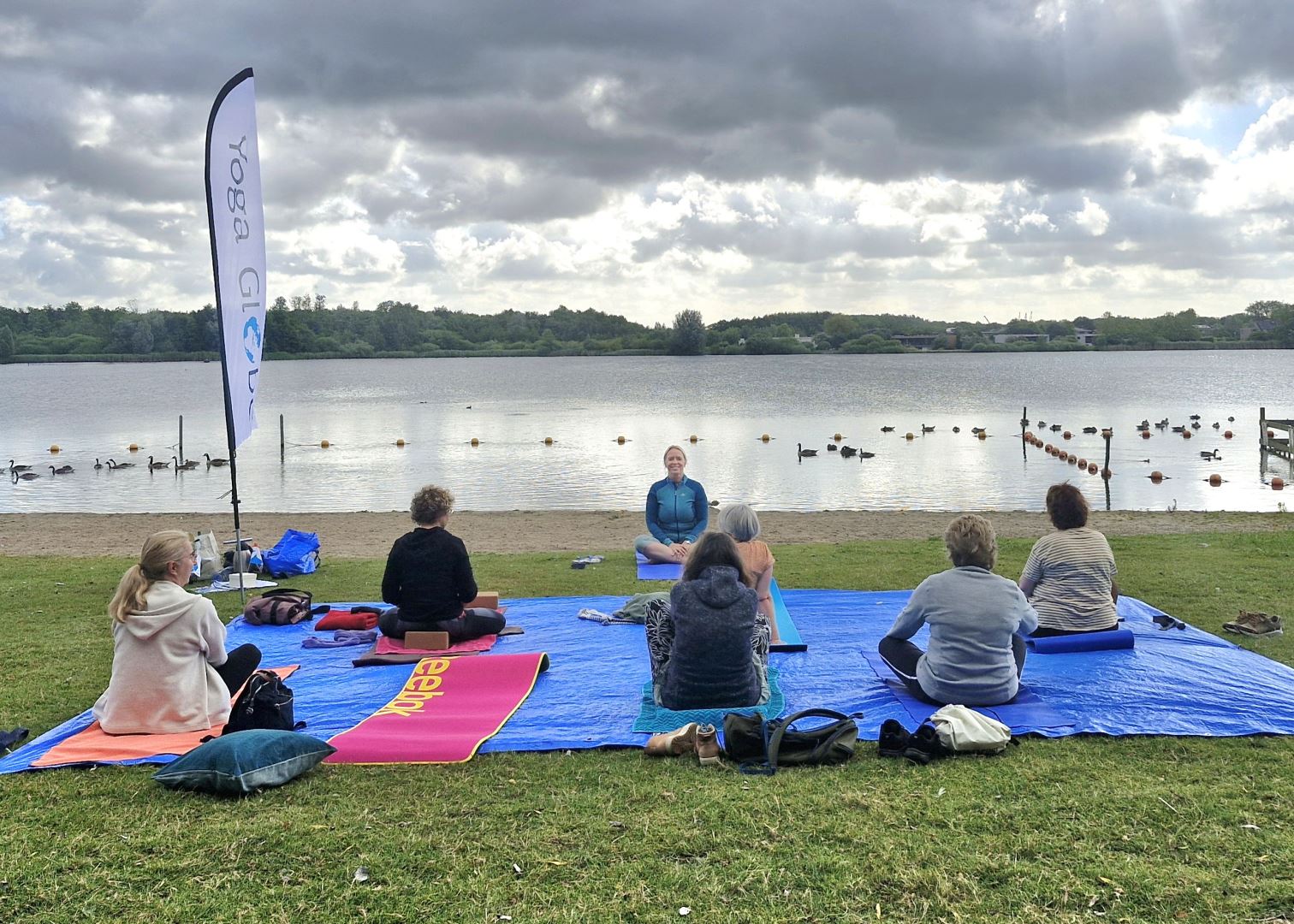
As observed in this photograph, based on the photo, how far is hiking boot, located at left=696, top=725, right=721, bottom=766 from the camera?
5.32 meters

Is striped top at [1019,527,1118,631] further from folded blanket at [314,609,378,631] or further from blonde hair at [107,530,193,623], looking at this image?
blonde hair at [107,530,193,623]

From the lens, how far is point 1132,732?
575 centimetres

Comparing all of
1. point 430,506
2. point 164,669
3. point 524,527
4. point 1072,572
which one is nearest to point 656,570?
point 430,506

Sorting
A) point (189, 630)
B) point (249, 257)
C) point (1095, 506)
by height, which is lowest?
point (1095, 506)

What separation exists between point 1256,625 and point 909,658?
3.49 meters

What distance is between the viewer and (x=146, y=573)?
5.78 m

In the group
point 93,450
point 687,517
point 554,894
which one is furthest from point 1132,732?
point 93,450

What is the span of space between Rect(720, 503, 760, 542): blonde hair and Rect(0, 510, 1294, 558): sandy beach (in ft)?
23.2

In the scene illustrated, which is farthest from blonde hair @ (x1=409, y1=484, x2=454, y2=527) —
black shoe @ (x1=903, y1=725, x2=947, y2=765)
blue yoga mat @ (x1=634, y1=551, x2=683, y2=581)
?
black shoe @ (x1=903, y1=725, x2=947, y2=765)

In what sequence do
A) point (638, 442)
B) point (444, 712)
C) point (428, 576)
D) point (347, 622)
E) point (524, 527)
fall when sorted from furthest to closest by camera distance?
point (638, 442), point (524, 527), point (347, 622), point (428, 576), point (444, 712)

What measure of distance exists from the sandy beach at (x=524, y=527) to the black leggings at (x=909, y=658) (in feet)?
25.9

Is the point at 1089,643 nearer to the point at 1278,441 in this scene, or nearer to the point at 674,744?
the point at 674,744

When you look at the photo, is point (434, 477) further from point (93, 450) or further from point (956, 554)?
point (956, 554)

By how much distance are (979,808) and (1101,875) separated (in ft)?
2.46
